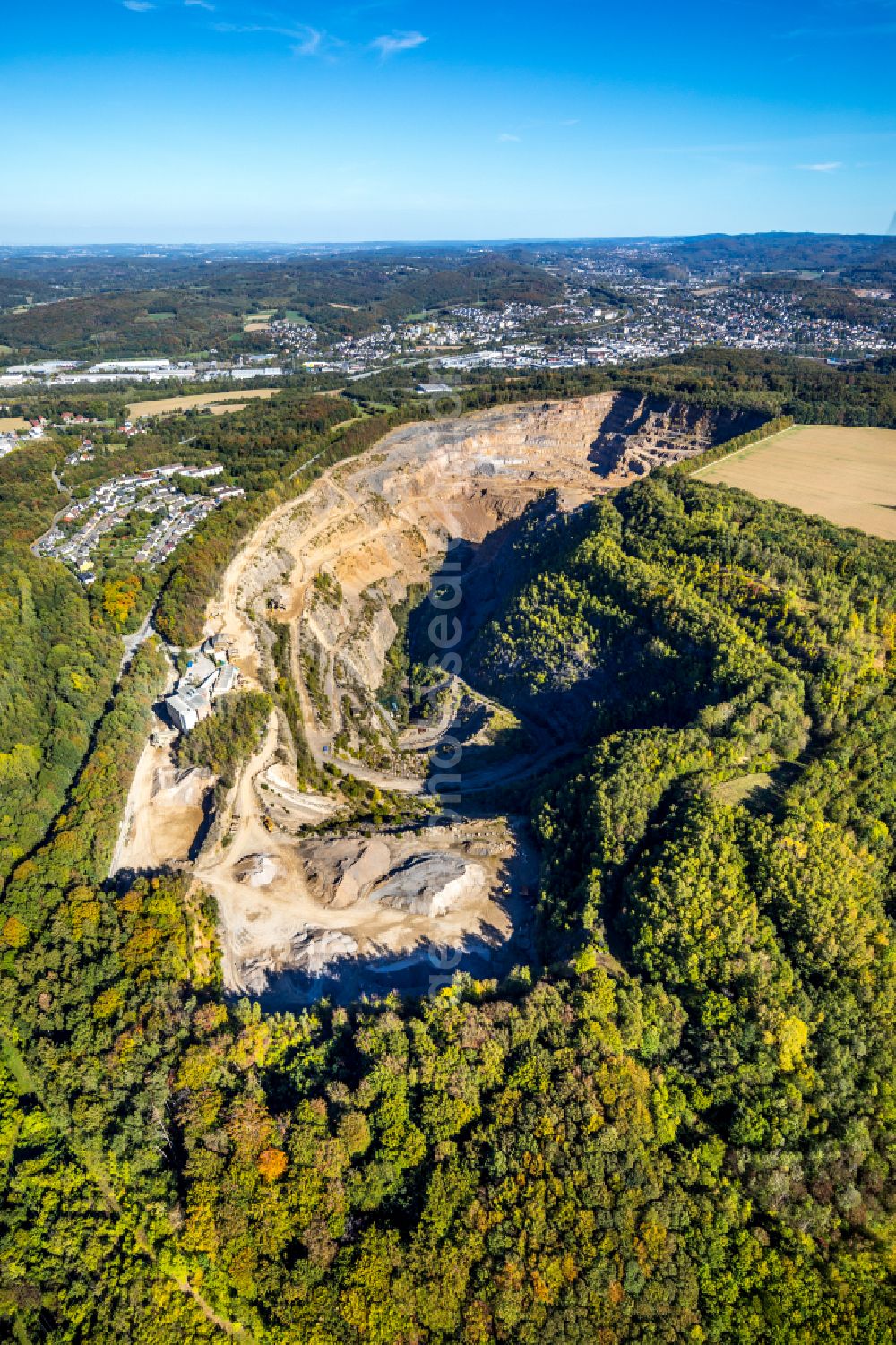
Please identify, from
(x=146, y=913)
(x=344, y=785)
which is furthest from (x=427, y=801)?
(x=146, y=913)

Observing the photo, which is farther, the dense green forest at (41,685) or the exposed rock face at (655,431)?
the exposed rock face at (655,431)

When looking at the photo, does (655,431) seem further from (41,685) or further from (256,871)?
(256,871)

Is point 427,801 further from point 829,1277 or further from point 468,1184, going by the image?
point 829,1277

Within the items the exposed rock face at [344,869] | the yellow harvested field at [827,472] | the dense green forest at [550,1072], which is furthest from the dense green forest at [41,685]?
the yellow harvested field at [827,472]

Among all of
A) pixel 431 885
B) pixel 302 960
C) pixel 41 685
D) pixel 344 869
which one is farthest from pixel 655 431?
pixel 302 960

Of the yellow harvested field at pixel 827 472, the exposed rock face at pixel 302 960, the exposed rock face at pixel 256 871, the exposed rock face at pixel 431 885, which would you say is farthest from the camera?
the yellow harvested field at pixel 827 472

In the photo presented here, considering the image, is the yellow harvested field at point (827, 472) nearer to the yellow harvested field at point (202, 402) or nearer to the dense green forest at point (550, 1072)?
the dense green forest at point (550, 1072)

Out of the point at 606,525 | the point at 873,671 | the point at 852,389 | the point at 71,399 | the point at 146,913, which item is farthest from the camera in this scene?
the point at 71,399
